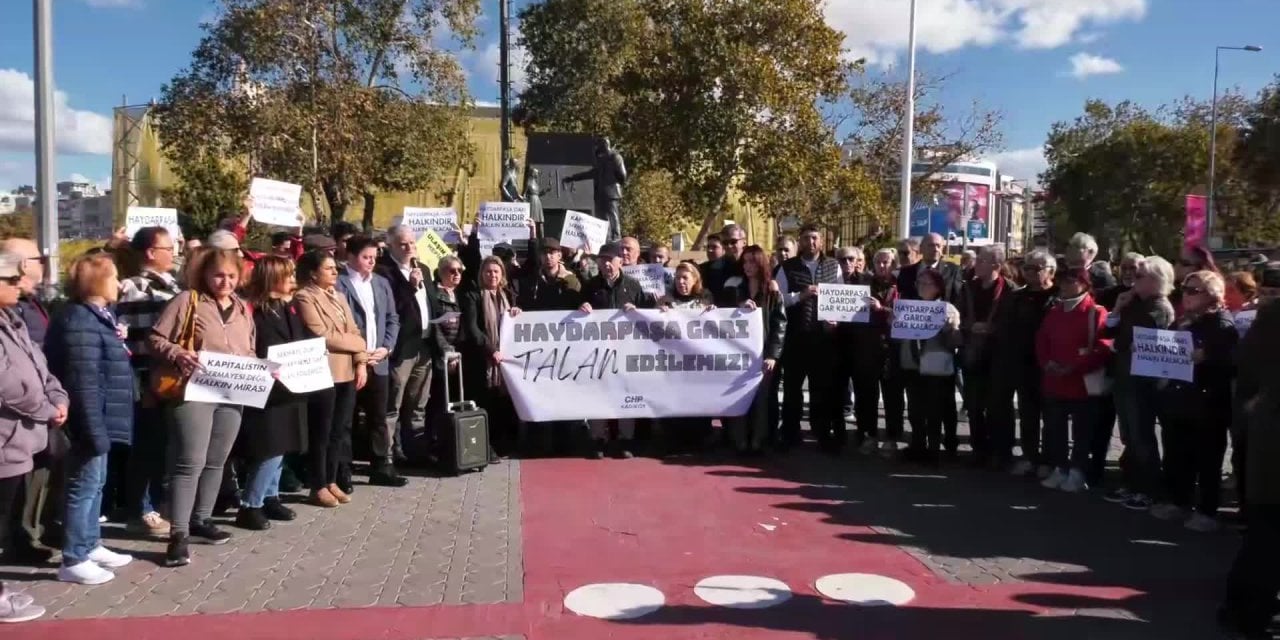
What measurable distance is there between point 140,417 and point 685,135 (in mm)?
17409

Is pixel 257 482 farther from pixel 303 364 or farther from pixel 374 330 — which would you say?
pixel 374 330

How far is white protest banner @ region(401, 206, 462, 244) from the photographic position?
32.2 feet

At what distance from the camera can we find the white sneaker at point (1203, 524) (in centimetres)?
634

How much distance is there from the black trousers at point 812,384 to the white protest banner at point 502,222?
3.19 metres

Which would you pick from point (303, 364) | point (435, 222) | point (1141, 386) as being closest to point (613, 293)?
point (435, 222)

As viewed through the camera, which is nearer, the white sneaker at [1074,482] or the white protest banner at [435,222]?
the white sneaker at [1074,482]

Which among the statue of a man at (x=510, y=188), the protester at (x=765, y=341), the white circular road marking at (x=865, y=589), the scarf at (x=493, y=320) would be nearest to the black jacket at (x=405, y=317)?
the scarf at (x=493, y=320)

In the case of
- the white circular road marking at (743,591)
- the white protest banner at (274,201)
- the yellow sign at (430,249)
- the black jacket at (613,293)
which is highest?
the white protest banner at (274,201)

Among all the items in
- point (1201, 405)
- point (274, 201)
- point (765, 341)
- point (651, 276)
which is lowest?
point (1201, 405)

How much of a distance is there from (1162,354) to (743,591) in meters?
3.43

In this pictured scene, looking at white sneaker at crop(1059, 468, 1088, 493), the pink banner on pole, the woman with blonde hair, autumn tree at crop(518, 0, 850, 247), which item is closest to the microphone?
the woman with blonde hair

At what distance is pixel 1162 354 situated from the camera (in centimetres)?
647

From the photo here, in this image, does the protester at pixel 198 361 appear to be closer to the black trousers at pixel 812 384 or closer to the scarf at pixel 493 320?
the scarf at pixel 493 320

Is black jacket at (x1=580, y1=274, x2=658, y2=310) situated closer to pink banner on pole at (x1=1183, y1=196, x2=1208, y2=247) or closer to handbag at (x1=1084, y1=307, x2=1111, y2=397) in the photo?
handbag at (x1=1084, y1=307, x2=1111, y2=397)
